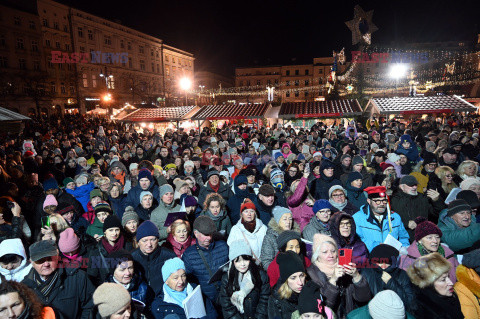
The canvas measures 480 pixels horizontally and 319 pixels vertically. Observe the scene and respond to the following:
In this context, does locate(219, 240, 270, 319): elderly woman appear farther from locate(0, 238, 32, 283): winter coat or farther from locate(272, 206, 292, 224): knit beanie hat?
locate(0, 238, 32, 283): winter coat

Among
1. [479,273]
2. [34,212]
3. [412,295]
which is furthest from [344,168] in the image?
[34,212]

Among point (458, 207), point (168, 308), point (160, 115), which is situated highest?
point (160, 115)

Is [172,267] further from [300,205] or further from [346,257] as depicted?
[300,205]

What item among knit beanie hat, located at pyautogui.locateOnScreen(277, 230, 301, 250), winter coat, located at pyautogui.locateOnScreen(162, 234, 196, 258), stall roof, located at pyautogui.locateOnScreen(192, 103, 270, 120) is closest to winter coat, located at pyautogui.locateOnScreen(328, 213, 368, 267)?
knit beanie hat, located at pyautogui.locateOnScreen(277, 230, 301, 250)

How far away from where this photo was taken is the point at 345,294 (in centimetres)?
264

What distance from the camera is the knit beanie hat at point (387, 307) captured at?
2.20 metres

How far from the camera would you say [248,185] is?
5902 millimetres

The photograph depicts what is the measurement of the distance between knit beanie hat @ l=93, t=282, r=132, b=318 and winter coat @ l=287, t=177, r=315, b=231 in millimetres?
2900

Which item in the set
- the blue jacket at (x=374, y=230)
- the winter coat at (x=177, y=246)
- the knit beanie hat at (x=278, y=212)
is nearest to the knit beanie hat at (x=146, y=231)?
the winter coat at (x=177, y=246)

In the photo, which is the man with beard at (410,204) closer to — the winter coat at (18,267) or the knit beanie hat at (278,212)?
the knit beanie hat at (278,212)

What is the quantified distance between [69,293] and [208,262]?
1.45m

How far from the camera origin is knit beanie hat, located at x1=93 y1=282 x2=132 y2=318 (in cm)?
229

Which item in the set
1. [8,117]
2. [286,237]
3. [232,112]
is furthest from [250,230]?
[232,112]

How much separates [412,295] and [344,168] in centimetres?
422
